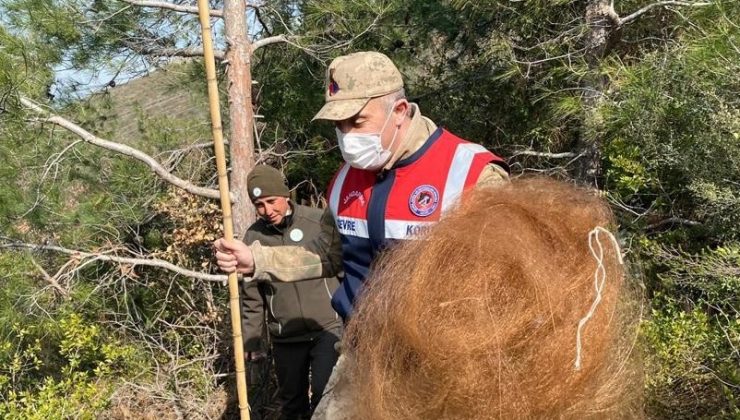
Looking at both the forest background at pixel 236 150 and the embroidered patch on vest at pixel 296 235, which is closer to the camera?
the forest background at pixel 236 150

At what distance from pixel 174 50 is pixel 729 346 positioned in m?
4.43

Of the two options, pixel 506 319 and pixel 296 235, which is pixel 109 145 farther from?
pixel 506 319

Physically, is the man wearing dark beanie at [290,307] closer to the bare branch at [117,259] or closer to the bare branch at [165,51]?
the bare branch at [117,259]

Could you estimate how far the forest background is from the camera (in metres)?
3.38

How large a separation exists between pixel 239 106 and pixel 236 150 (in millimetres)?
342

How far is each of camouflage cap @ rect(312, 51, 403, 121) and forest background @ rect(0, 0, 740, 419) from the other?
1.62 meters

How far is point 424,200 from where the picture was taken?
83.8 inches

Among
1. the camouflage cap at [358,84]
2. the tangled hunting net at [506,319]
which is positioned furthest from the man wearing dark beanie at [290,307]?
the tangled hunting net at [506,319]

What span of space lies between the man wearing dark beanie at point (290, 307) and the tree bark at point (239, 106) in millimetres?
1238

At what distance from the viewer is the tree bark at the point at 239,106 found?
16.9 ft

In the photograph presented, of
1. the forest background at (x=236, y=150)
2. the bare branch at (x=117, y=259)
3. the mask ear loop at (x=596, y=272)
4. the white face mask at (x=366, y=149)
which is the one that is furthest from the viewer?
the bare branch at (x=117, y=259)

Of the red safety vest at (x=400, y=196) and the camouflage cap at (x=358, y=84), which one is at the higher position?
the camouflage cap at (x=358, y=84)

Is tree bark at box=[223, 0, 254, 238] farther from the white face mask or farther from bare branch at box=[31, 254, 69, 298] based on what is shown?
the white face mask

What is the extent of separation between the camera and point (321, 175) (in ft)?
20.6
